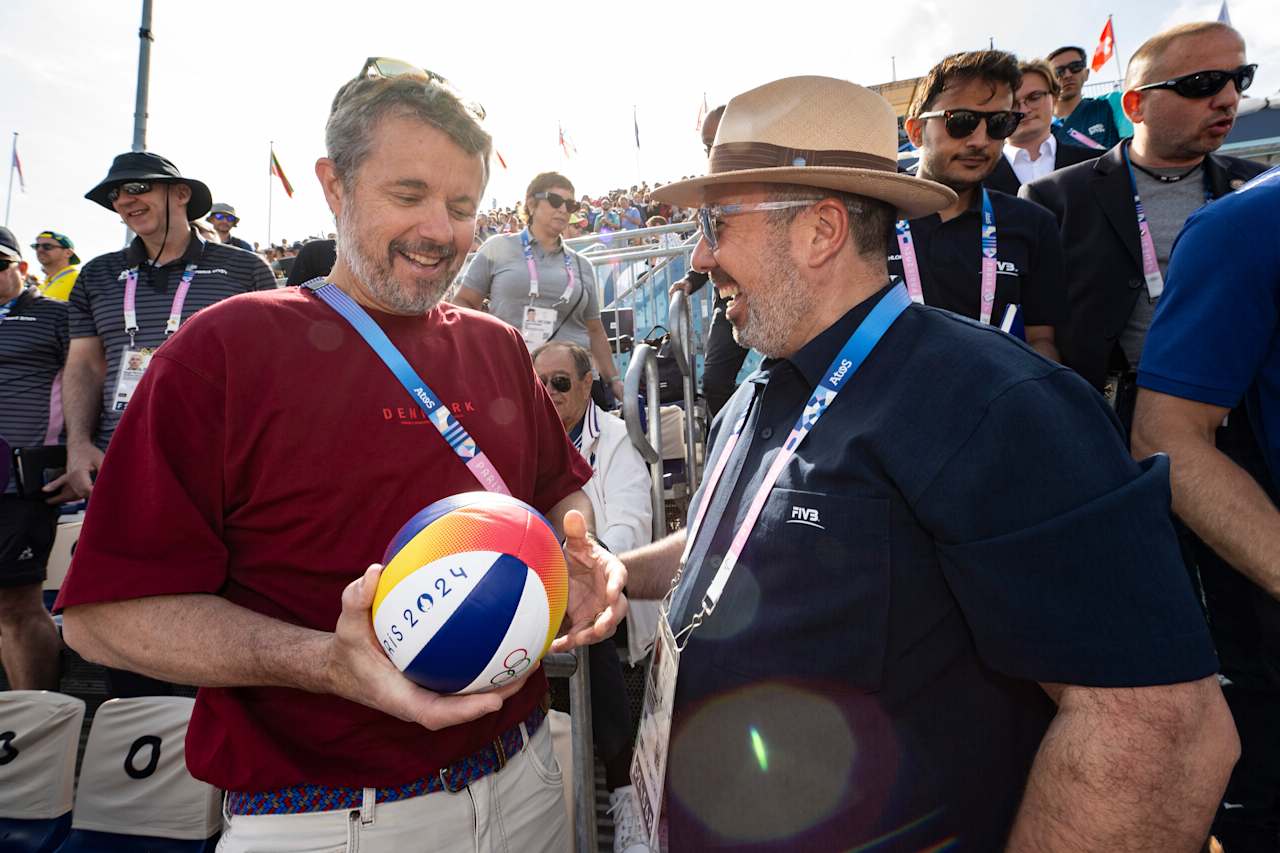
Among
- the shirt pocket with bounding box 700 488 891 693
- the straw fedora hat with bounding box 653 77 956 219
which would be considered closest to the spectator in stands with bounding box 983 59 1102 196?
the straw fedora hat with bounding box 653 77 956 219

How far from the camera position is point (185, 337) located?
5.39ft

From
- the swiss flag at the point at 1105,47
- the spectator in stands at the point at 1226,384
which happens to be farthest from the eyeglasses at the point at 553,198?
the swiss flag at the point at 1105,47

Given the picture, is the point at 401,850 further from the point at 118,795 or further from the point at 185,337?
the point at 118,795

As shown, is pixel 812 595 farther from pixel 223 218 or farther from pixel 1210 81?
pixel 223 218

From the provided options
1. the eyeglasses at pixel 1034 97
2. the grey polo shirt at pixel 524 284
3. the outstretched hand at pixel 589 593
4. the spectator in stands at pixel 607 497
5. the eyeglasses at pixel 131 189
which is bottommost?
the spectator in stands at pixel 607 497

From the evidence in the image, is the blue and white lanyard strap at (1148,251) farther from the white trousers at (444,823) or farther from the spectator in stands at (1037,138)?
the white trousers at (444,823)

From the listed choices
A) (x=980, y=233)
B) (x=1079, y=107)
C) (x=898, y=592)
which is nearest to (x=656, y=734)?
(x=898, y=592)

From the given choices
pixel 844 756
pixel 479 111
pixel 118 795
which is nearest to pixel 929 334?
pixel 844 756

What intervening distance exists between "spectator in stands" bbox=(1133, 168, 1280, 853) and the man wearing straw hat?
2.76ft

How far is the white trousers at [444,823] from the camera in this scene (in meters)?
1.62

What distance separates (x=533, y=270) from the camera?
5.72 metres

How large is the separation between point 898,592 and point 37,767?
430 cm

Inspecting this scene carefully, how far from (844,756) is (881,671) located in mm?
208

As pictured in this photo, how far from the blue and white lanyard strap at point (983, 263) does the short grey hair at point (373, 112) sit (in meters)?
2.09
